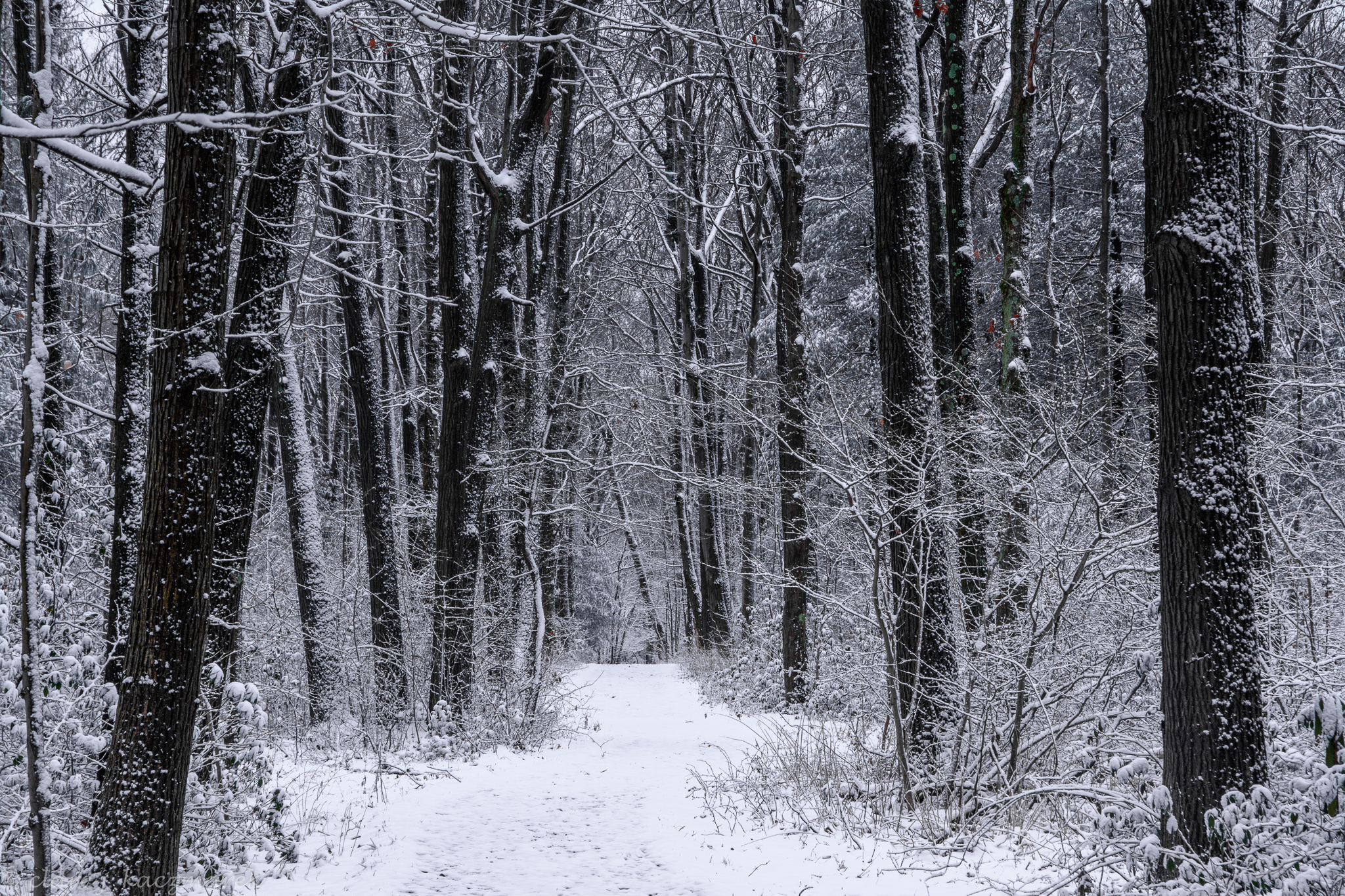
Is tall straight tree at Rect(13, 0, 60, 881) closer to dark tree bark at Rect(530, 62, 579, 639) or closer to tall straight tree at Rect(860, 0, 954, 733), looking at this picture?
tall straight tree at Rect(860, 0, 954, 733)

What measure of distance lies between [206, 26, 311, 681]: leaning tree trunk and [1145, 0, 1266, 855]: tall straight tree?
221 inches

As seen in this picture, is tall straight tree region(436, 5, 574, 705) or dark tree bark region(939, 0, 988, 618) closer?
dark tree bark region(939, 0, 988, 618)

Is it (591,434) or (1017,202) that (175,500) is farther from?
(591,434)

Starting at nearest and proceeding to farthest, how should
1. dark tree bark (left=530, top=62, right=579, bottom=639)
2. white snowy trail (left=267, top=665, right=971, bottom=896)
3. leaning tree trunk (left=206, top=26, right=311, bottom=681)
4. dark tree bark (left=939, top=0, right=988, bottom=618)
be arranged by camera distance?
white snowy trail (left=267, top=665, right=971, bottom=896) < leaning tree trunk (left=206, top=26, right=311, bottom=681) < dark tree bark (left=939, top=0, right=988, bottom=618) < dark tree bark (left=530, top=62, right=579, bottom=639)

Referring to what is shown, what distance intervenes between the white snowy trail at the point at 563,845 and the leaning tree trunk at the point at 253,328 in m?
1.83

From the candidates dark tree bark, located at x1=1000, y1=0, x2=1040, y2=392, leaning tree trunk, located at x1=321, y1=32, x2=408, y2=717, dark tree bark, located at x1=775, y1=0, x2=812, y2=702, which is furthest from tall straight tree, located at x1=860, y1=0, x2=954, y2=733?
leaning tree trunk, located at x1=321, y1=32, x2=408, y2=717

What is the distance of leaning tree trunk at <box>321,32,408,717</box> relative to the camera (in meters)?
11.8

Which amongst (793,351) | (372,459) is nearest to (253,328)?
(793,351)

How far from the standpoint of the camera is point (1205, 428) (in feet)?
13.6

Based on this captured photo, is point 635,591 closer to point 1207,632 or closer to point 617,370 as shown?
point 617,370

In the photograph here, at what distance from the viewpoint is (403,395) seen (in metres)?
14.0

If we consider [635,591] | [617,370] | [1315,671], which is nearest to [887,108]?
[1315,671]

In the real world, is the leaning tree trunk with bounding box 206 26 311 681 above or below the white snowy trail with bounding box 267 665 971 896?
above

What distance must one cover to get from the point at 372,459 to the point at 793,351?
6473 millimetres
